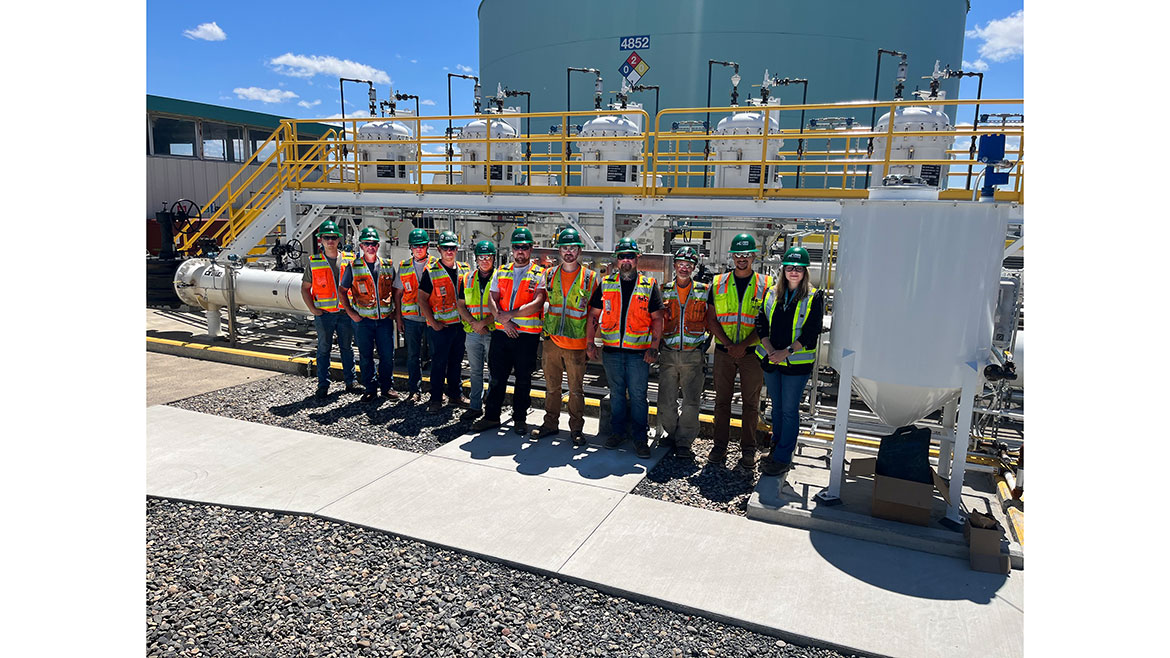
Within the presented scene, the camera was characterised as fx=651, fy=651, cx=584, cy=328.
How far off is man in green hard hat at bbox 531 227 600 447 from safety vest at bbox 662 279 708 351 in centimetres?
73

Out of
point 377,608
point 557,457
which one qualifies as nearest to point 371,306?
point 557,457

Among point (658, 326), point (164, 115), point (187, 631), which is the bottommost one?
point (187, 631)

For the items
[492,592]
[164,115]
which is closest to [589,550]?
[492,592]

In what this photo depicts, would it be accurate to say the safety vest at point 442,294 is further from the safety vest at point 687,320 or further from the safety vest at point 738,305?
the safety vest at point 738,305

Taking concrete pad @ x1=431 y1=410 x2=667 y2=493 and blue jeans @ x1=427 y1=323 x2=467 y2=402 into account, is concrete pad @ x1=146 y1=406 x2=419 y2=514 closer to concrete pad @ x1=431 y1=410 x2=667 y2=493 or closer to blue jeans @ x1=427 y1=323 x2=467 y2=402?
concrete pad @ x1=431 y1=410 x2=667 y2=493

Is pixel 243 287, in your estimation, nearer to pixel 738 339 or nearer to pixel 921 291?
pixel 738 339

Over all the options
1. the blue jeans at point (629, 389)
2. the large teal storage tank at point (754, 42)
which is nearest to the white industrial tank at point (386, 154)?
the blue jeans at point (629, 389)

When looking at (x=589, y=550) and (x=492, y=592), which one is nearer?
(x=492, y=592)

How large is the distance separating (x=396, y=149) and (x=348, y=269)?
6.38 m

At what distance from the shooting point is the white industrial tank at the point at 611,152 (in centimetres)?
1042

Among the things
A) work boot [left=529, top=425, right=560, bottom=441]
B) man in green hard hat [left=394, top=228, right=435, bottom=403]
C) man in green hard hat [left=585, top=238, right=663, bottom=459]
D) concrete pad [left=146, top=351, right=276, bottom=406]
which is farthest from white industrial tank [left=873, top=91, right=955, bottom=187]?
concrete pad [left=146, top=351, right=276, bottom=406]

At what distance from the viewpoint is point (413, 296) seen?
690cm

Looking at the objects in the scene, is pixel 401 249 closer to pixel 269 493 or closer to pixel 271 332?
pixel 271 332

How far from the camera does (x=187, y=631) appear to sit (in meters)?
3.33
